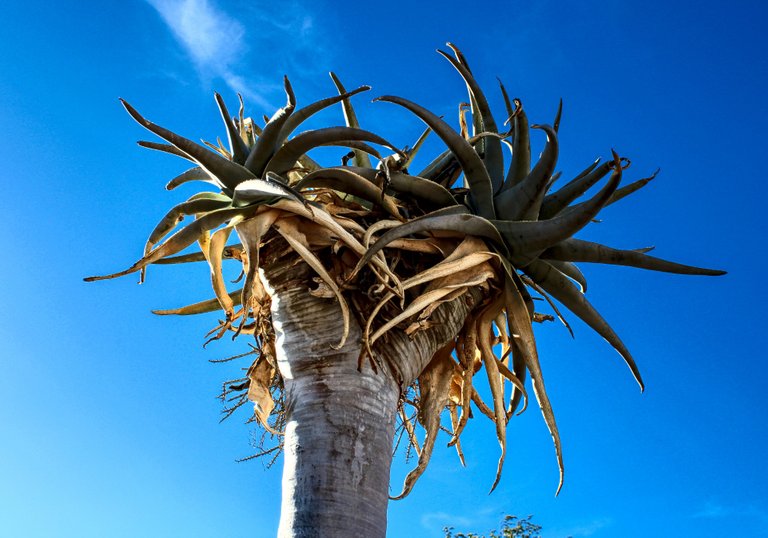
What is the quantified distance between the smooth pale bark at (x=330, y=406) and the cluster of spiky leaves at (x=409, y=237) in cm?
9

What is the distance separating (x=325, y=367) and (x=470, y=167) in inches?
58.5

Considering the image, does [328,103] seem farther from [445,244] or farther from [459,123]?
[459,123]

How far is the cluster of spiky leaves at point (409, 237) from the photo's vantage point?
4.00 m

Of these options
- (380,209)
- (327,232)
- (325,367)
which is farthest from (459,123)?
(325,367)

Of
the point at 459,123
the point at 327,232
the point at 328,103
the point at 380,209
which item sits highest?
the point at 459,123

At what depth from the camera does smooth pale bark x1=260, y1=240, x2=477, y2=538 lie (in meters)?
3.53

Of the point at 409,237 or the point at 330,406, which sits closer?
the point at 330,406

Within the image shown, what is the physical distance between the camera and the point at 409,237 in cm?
429

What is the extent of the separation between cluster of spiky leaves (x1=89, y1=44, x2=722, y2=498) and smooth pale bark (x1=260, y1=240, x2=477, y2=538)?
0.09 metres

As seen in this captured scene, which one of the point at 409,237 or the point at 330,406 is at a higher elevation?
the point at 409,237

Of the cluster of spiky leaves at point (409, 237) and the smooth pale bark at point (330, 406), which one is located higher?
the cluster of spiky leaves at point (409, 237)

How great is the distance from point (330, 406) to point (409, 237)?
1.01 meters

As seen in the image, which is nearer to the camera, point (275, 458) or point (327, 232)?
point (327, 232)

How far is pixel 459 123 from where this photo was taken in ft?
19.0
